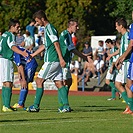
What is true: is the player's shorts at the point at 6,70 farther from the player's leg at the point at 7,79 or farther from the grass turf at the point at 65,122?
the grass turf at the point at 65,122

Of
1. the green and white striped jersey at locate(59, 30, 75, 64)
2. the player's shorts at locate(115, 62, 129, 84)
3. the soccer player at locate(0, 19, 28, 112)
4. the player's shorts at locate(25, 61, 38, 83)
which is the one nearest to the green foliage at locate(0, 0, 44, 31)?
the player's shorts at locate(25, 61, 38, 83)

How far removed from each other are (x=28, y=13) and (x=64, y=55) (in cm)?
3159

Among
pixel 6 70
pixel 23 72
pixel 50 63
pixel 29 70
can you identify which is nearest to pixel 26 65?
pixel 29 70

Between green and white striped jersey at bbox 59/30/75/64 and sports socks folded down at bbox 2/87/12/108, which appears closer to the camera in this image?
green and white striped jersey at bbox 59/30/75/64

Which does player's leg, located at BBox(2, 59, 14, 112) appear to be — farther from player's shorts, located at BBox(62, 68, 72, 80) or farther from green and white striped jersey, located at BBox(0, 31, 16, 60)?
player's shorts, located at BBox(62, 68, 72, 80)

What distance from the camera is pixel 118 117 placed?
14.5 m

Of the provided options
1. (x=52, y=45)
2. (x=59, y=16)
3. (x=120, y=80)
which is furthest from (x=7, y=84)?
(x=59, y=16)

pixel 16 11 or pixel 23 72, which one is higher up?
pixel 16 11

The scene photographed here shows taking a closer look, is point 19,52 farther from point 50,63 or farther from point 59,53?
point 59,53

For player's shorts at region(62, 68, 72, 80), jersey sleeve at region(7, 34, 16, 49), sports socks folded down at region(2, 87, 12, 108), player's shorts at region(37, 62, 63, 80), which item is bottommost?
sports socks folded down at region(2, 87, 12, 108)

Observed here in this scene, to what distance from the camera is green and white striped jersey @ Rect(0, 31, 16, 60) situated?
55.5ft

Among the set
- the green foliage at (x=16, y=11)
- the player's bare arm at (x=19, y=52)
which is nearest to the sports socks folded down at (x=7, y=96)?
the player's bare arm at (x=19, y=52)

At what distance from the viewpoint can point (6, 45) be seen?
17031 millimetres

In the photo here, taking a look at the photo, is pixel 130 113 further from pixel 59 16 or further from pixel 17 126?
pixel 59 16
